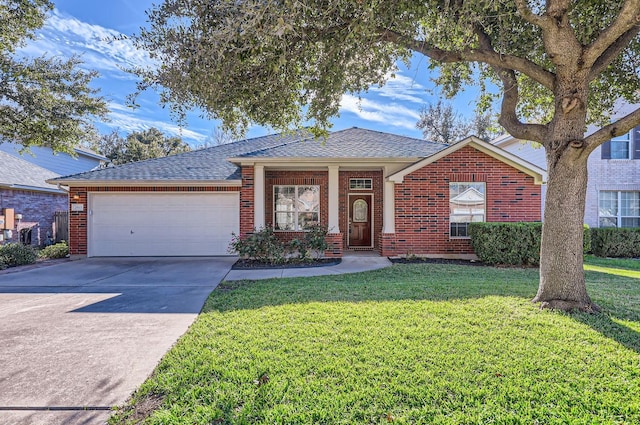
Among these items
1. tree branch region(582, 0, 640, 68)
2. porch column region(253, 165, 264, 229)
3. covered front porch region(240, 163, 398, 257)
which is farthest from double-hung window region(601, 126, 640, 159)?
porch column region(253, 165, 264, 229)

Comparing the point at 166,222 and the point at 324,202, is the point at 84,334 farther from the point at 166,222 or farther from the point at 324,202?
the point at 324,202

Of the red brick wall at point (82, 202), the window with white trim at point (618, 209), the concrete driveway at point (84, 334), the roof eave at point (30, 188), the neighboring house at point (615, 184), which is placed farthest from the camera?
the roof eave at point (30, 188)

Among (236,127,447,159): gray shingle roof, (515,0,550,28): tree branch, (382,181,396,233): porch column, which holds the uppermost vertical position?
(515,0,550,28): tree branch

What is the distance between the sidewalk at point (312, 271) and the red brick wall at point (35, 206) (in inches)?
483

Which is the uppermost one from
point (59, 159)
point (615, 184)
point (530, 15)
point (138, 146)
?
point (138, 146)

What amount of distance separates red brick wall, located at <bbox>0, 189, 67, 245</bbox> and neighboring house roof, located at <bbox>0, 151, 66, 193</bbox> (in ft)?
1.40

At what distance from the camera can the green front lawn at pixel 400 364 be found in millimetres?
2639

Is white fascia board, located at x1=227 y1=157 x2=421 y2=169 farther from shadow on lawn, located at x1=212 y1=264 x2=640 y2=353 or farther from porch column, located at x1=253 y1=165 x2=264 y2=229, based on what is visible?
shadow on lawn, located at x1=212 y1=264 x2=640 y2=353

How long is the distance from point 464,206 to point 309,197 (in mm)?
5343

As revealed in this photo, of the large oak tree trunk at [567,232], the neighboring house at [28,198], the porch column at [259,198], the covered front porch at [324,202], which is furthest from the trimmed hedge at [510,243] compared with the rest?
the neighboring house at [28,198]

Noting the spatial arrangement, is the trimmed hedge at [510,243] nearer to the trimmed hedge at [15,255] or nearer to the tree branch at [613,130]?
the tree branch at [613,130]

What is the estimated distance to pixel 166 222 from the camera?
11547 mm

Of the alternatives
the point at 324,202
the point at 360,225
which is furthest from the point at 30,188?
the point at 360,225

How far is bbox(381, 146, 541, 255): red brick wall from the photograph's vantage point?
10.8 m
